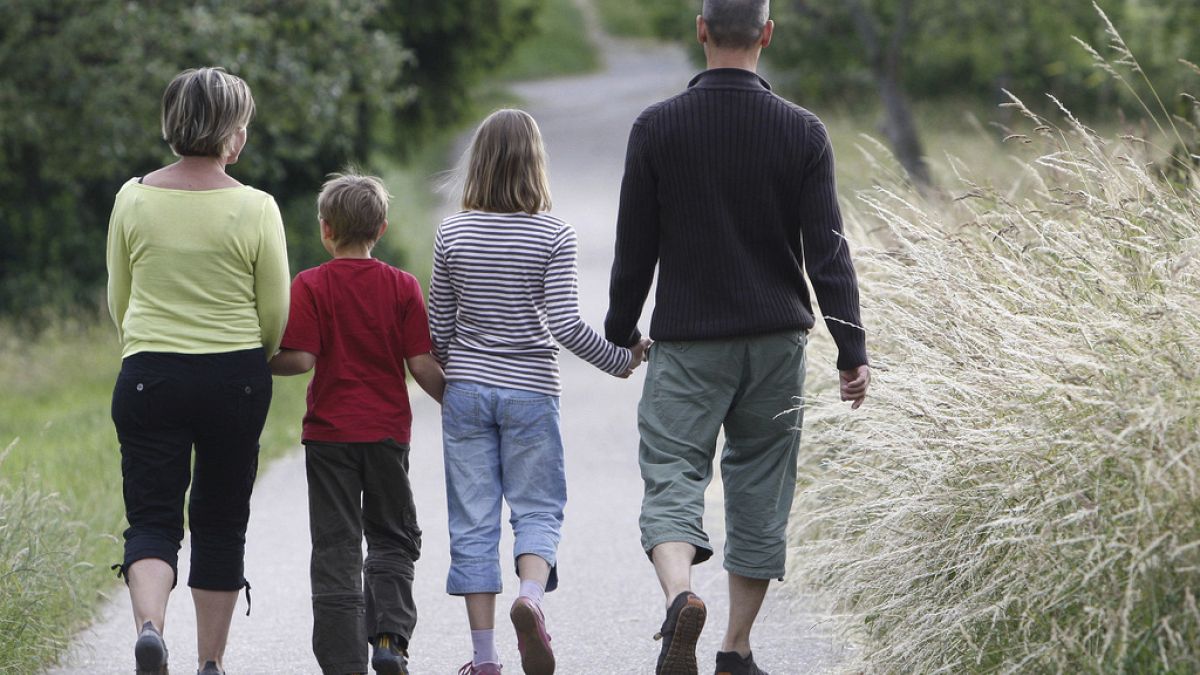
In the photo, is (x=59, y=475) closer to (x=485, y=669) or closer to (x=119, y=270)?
(x=119, y=270)

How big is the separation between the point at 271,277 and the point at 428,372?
60cm

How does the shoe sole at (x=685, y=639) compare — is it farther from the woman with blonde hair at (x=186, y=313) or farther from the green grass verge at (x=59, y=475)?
the green grass verge at (x=59, y=475)

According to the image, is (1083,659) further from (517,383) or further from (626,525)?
(626,525)

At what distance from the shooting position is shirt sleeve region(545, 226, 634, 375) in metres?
4.62

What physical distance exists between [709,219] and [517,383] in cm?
78

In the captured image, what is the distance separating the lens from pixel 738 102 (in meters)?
4.39

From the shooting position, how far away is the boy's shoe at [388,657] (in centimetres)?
461


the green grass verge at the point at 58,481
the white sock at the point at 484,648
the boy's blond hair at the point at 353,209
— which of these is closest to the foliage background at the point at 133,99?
the green grass verge at the point at 58,481

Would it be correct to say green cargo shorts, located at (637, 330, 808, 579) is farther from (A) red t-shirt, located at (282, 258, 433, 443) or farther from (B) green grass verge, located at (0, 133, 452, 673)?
(B) green grass verge, located at (0, 133, 452, 673)

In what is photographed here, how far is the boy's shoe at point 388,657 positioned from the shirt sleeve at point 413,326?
859 mm

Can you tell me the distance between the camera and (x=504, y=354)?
467cm

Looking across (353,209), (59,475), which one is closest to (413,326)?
(353,209)

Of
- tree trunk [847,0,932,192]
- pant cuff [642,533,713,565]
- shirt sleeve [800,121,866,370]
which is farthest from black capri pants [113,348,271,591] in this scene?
tree trunk [847,0,932,192]

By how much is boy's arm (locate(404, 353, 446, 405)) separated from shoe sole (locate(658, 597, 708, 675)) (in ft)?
3.74
